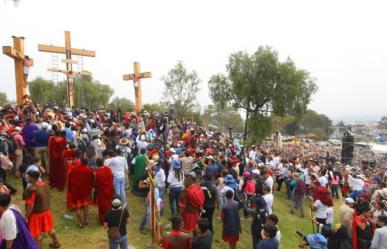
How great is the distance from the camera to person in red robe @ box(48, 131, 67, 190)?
10.5 metres

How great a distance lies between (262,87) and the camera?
30469 millimetres

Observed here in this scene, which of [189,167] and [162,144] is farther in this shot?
[162,144]

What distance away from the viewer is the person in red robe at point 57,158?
10492mm

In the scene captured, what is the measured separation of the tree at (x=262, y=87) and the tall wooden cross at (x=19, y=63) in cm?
1674

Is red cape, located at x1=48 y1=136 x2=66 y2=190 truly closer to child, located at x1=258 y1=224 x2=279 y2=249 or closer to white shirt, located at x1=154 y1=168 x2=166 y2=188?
white shirt, located at x1=154 y1=168 x2=166 y2=188

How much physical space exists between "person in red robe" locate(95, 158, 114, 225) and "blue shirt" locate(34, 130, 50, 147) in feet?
10.6

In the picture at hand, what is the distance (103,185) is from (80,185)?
0.62m

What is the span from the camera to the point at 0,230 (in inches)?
208

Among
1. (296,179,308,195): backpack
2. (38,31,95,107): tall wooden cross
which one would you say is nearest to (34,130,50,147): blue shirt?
(296,179,308,195): backpack

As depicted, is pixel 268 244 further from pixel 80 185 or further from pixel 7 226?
pixel 80 185

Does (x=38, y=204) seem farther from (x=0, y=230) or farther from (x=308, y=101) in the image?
(x=308, y=101)

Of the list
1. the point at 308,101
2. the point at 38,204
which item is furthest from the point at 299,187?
the point at 308,101

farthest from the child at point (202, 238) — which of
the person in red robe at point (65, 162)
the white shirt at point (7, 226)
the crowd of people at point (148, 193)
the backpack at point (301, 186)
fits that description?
the backpack at point (301, 186)

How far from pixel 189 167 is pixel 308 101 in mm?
23051
